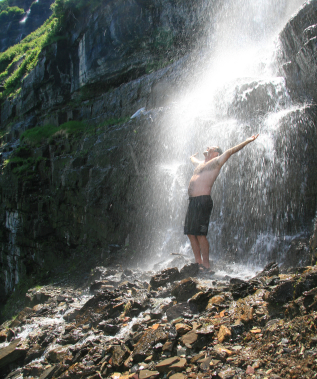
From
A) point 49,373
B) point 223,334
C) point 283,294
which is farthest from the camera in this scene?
point 49,373

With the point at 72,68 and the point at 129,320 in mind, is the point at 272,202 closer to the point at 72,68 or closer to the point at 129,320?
the point at 129,320

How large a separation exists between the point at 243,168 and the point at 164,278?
2.65 metres

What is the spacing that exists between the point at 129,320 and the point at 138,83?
1038 cm

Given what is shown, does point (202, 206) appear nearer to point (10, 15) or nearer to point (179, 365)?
point (179, 365)

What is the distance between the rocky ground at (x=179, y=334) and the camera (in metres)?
1.84

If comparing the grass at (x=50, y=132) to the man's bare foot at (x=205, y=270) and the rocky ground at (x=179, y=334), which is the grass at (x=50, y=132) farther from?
the rocky ground at (x=179, y=334)

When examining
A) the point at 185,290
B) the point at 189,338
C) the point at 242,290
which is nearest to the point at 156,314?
the point at 185,290

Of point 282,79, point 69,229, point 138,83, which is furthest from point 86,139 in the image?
point 282,79

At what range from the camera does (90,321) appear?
10.6 feet

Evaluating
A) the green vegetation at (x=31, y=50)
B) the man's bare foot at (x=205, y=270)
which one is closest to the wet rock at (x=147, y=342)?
the man's bare foot at (x=205, y=270)

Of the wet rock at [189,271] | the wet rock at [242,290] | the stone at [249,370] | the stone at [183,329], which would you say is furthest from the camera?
the wet rock at [189,271]

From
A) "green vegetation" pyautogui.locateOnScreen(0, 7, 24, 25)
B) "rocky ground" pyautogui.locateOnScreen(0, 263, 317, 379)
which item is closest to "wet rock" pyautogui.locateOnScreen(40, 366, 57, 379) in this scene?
"rocky ground" pyautogui.locateOnScreen(0, 263, 317, 379)

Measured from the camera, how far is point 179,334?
234 centimetres

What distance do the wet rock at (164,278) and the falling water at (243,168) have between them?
4.71 feet
